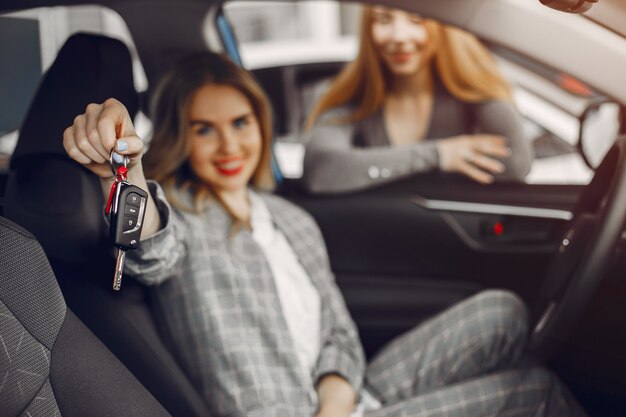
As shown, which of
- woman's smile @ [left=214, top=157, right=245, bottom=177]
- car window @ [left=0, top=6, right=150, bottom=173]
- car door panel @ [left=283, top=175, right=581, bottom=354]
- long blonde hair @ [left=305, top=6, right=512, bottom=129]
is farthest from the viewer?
long blonde hair @ [left=305, top=6, right=512, bottom=129]

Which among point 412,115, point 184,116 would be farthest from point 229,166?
point 412,115

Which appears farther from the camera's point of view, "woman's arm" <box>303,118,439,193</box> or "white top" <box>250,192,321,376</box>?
"woman's arm" <box>303,118,439,193</box>

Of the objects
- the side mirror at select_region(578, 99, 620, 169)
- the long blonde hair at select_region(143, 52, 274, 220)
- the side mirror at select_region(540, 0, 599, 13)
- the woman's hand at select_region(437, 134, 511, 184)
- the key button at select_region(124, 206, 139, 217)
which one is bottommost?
the woman's hand at select_region(437, 134, 511, 184)

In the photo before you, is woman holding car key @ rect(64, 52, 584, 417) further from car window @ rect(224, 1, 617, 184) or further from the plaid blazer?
car window @ rect(224, 1, 617, 184)

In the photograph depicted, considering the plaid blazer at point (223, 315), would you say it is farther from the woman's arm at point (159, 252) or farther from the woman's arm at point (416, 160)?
the woman's arm at point (416, 160)

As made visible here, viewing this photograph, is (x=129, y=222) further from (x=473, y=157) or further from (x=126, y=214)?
(x=473, y=157)

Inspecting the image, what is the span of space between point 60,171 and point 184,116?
355 mm

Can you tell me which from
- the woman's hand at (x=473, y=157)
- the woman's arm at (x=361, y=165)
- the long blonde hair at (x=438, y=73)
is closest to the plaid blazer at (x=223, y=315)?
the woman's arm at (x=361, y=165)

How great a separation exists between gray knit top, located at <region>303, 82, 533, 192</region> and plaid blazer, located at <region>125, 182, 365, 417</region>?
0.51 meters

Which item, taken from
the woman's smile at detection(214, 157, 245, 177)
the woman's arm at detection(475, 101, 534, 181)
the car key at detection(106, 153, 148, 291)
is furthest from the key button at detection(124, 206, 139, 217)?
the woman's arm at detection(475, 101, 534, 181)

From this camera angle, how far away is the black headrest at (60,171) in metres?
0.97

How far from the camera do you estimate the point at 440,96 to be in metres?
1.93

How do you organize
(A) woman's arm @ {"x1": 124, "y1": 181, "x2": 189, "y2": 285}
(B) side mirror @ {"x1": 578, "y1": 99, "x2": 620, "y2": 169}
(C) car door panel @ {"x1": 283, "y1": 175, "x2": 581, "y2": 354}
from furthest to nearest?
(C) car door panel @ {"x1": 283, "y1": 175, "x2": 581, "y2": 354}
(B) side mirror @ {"x1": 578, "y1": 99, "x2": 620, "y2": 169}
(A) woman's arm @ {"x1": 124, "y1": 181, "x2": 189, "y2": 285}

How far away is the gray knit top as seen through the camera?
1801mm
